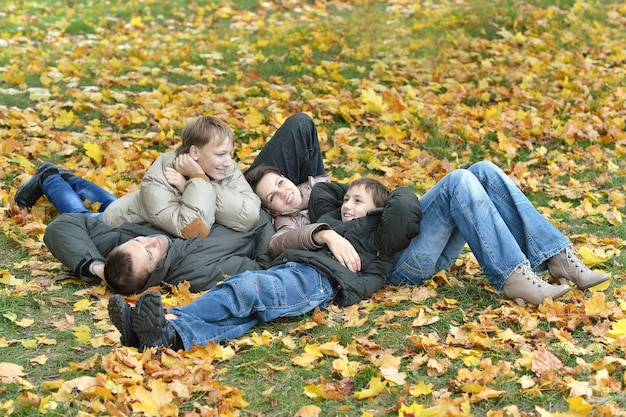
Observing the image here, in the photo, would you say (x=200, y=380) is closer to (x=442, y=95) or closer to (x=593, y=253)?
(x=593, y=253)

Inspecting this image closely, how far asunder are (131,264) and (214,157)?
2.96ft

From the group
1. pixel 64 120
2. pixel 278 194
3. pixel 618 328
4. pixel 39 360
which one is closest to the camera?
pixel 39 360

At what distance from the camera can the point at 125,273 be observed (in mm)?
4211

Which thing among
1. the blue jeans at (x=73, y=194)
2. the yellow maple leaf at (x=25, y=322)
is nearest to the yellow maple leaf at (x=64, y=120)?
the blue jeans at (x=73, y=194)

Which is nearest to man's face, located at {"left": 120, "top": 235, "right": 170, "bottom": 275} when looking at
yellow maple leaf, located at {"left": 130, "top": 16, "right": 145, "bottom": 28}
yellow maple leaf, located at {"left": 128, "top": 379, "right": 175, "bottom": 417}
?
yellow maple leaf, located at {"left": 128, "top": 379, "right": 175, "bottom": 417}

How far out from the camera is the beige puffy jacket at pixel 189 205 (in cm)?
459

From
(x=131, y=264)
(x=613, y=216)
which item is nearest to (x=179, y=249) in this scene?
(x=131, y=264)

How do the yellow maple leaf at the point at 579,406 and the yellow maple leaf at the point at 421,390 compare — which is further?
the yellow maple leaf at the point at 421,390

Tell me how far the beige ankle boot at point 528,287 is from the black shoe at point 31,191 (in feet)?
10.8

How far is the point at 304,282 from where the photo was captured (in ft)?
13.3

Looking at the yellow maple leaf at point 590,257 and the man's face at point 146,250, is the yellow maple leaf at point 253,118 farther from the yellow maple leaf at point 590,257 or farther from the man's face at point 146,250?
the yellow maple leaf at point 590,257

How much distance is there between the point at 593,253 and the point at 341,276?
63.3 inches

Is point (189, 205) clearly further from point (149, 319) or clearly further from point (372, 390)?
point (372, 390)

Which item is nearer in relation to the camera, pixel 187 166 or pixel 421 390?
pixel 421 390
